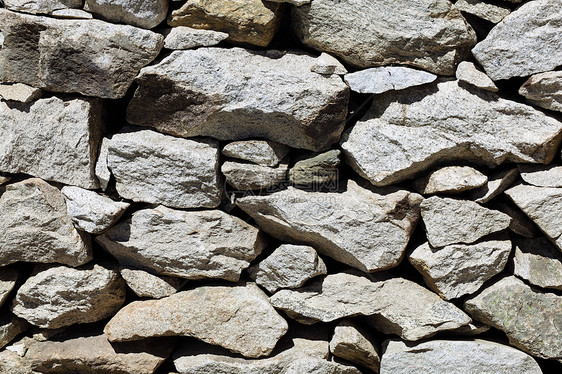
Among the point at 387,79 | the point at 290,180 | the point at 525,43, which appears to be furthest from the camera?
the point at 290,180

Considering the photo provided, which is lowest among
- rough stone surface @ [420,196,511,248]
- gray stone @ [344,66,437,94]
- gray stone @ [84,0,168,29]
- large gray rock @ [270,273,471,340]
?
large gray rock @ [270,273,471,340]

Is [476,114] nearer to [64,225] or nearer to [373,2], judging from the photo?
[373,2]

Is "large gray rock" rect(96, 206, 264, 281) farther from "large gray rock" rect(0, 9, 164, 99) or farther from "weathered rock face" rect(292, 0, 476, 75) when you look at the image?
"weathered rock face" rect(292, 0, 476, 75)

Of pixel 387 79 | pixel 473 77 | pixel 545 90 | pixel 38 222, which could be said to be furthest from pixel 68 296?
pixel 545 90

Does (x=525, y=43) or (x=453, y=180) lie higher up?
(x=525, y=43)

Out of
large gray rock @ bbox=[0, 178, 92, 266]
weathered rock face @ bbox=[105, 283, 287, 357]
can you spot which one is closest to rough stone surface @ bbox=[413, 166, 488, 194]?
weathered rock face @ bbox=[105, 283, 287, 357]

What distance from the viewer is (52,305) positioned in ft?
11.0

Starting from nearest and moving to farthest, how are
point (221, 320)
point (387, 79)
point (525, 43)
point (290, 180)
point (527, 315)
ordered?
point (525, 43) < point (387, 79) < point (527, 315) < point (290, 180) < point (221, 320)

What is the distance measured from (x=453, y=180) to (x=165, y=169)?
153cm

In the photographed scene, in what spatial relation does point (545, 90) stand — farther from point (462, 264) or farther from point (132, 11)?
point (132, 11)

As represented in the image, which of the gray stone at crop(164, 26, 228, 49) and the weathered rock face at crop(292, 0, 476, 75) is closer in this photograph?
the weathered rock face at crop(292, 0, 476, 75)

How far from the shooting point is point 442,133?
9.64ft

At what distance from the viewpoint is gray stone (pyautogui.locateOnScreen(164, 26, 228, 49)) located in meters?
2.96

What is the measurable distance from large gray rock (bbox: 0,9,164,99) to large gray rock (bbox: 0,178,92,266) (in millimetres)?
602
